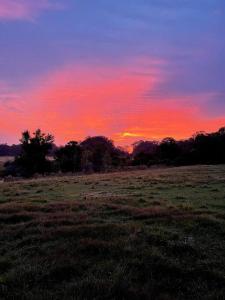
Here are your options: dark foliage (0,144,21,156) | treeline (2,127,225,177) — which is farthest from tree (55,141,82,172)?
dark foliage (0,144,21,156)

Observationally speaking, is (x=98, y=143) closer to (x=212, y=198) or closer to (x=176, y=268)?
(x=212, y=198)

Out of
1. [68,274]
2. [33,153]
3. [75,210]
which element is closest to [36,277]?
[68,274]

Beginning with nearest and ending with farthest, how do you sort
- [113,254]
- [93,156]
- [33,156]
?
1. [113,254]
2. [33,156]
3. [93,156]

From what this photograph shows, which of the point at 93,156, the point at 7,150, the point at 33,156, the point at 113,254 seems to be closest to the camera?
the point at 113,254

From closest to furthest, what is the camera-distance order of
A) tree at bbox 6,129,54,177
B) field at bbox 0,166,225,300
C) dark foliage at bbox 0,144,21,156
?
field at bbox 0,166,225,300 → tree at bbox 6,129,54,177 → dark foliage at bbox 0,144,21,156

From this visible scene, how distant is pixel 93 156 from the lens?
96188 mm

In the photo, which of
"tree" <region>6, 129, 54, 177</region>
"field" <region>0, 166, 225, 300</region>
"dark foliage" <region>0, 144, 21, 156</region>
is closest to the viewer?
"field" <region>0, 166, 225, 300</region>

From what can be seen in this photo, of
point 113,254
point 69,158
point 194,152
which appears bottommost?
point 113,254

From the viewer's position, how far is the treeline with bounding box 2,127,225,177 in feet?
245

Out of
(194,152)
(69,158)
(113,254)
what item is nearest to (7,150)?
(69,158)

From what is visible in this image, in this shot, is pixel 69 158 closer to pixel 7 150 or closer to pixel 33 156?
pixel 33 156

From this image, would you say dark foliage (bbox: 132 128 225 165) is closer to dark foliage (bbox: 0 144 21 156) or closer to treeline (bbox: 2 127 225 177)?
treeline (bbox: 2 127 225 177)

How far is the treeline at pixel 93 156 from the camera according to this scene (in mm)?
74625

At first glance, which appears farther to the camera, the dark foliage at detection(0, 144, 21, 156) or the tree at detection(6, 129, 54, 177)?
the dark foliage at detection(0, 144, 21, 156)
